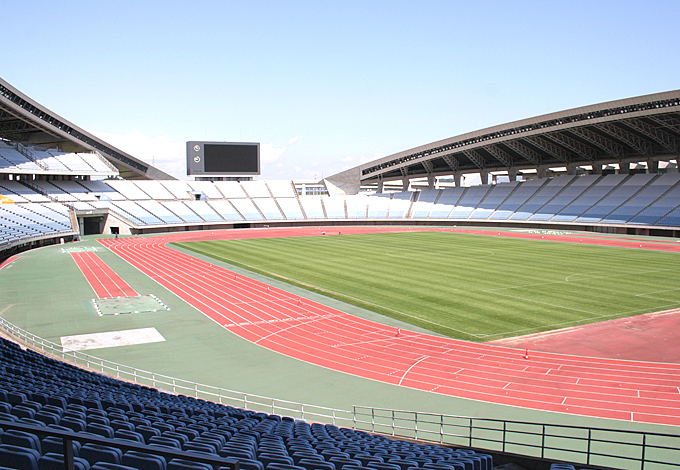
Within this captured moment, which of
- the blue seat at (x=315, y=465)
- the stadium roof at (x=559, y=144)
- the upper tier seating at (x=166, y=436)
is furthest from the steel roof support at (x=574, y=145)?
the blue seat at (x=315, y=465)

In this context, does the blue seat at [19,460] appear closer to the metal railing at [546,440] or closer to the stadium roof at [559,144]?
the metal railing at [546,440]

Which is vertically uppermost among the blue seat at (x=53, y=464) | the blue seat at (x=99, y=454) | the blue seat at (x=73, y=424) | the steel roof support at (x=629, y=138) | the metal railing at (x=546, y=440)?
the steel roof support at (x=629, y=138)

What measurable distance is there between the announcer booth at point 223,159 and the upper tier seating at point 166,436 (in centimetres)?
6986

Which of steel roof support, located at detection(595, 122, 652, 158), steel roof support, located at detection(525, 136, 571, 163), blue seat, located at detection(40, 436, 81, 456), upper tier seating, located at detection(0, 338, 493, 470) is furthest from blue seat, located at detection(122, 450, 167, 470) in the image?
steel roof support, located at detection(525, 136, 571, 163)

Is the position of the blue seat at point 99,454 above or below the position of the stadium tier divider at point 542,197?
below

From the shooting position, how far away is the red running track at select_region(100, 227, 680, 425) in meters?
13.7

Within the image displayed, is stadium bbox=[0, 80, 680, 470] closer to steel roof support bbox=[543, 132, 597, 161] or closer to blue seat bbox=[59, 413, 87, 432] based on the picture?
blue seat bbox=[59, 413, 87, 432]

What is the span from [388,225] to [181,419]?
75719 mm

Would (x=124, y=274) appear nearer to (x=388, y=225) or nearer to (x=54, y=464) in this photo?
(x=54, y=464)

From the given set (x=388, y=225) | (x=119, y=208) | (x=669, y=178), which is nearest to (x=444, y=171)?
(x=388, y=225)

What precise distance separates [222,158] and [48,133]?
79.2 feet

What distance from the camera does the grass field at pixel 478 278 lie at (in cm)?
2244

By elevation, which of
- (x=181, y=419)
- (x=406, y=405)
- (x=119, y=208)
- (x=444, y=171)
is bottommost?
(x=406, y=405)

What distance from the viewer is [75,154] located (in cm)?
7144
